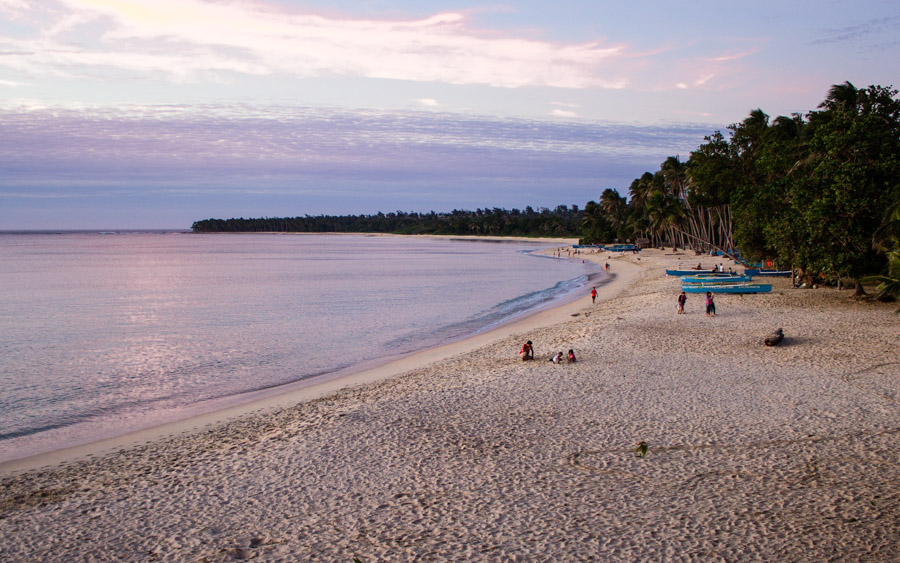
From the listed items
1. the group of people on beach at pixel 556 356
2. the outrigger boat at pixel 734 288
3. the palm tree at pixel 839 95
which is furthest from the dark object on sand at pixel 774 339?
the palm tree at pixel 839 95

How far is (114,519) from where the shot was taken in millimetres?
7652

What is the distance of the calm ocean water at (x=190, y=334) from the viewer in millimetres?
14188

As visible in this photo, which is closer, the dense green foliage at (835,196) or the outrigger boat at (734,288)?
the dense green foliage at (835,196)

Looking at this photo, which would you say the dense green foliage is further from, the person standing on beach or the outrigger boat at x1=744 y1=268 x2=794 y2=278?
the person standing on beach

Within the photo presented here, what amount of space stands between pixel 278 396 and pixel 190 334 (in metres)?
11.8

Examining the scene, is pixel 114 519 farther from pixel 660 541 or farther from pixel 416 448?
pixel 660 541

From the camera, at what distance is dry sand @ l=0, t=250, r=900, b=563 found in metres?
6.74

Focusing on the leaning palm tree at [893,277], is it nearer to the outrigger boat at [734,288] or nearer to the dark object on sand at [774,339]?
the dark object on sand at [774,339]

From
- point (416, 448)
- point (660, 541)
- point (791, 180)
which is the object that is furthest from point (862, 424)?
point (791, 180)

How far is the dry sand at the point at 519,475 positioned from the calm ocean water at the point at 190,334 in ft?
10.9

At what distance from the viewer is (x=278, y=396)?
14.6 metres

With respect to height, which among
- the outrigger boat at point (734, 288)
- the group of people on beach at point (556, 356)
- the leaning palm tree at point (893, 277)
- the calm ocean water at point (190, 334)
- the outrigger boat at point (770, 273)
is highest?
the leaning palm tree at point (893, 277)

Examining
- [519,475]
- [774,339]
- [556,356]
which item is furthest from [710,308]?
[519,475]

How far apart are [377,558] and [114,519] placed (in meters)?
3.61
